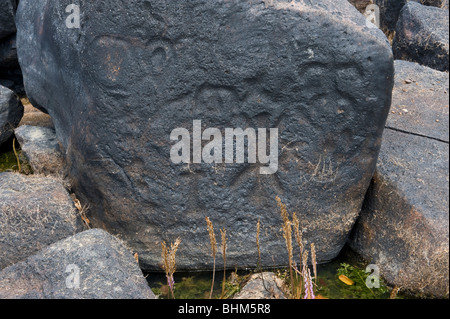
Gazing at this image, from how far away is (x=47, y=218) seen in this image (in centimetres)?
283

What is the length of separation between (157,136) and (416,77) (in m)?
1.63

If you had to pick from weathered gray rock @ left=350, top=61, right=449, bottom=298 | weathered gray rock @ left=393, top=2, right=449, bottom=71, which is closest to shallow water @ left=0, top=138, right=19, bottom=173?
weathered gray rock @ left=350, top=61, right=449, bottom=298

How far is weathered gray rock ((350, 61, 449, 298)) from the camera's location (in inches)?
105

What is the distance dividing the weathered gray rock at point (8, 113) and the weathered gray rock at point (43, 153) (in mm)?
316

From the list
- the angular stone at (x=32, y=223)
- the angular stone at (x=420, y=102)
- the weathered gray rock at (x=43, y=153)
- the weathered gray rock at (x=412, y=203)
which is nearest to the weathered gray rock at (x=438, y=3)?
the angular stone at (x=420, y=102)

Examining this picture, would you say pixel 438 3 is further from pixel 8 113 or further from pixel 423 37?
pixel 8 113

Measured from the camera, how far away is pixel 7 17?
4.73 meters

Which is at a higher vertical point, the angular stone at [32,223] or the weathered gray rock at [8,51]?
the weathered gray rock at [8,51]

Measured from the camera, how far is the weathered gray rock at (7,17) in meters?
4.68

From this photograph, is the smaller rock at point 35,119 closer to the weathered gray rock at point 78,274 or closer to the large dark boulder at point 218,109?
the large dark boulder at point 218,109

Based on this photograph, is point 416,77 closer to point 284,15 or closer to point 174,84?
point 284,15

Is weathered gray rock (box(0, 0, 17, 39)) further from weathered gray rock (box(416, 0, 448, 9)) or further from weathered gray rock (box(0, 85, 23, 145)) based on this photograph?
weathered gray rock (box(416, 0, 448, 9))

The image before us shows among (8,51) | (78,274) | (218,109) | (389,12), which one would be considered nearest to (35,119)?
(8,51)

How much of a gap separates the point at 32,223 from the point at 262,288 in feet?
3.76
